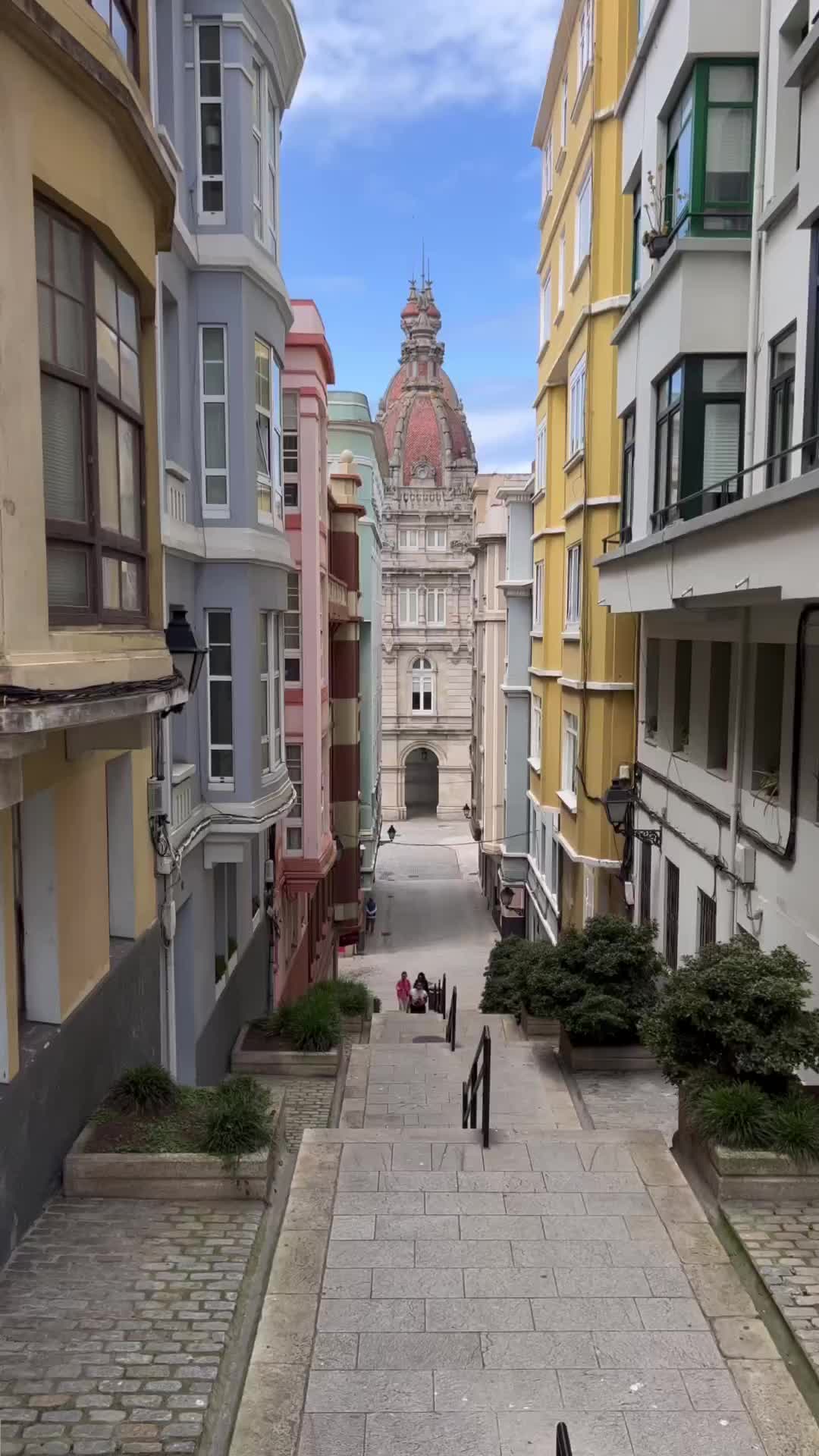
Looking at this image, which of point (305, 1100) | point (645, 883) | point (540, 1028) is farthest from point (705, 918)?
point (305, 1100)

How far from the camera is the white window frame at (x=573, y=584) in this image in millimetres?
18484

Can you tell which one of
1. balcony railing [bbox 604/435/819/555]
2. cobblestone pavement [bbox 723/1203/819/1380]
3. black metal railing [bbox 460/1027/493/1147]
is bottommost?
black metal railing [bbox 460/1027/493/1147]

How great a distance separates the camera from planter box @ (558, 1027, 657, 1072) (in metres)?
11.8

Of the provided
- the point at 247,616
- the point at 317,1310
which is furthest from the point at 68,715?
the point at 247,616

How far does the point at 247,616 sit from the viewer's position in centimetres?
1238

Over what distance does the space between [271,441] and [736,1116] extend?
9.44 m

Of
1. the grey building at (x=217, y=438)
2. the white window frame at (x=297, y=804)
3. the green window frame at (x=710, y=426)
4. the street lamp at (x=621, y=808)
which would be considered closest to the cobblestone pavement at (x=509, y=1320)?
the grey building at (x=217, y=438)

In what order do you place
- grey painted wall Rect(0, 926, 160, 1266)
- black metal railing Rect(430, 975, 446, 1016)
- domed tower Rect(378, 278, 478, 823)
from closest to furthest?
1. grey painted wall Rect(0, 926, 160, 1266)
2. black metal railing Rect(430, 975, 446, 1016)
3. domed tower Rect(378, 278, 478, 823)

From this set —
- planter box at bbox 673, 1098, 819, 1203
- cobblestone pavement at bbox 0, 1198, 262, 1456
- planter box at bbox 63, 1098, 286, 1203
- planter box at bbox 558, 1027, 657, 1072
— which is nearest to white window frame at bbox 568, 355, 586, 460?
planter box at bbox 558, 1027, 657, 1072

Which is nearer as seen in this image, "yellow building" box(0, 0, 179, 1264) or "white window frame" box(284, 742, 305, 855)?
"yellow building" box(0, 0, 179, 1264)

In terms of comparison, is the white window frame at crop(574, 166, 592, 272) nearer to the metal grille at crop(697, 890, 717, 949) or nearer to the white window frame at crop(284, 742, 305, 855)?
the white window frame at crop(284, 742, 305, 855)

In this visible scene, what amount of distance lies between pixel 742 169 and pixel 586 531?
6367mm

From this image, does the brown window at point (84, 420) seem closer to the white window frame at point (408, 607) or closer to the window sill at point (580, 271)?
the window sill at point (580, 271)

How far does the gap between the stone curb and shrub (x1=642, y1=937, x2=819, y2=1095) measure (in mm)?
2902
